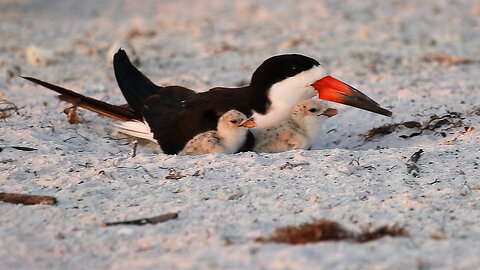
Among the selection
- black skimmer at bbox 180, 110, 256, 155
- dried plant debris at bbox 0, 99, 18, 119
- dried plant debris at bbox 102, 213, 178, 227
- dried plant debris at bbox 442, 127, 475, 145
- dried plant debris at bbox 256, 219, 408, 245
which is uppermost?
dried plant debris at bbox 0, 99, 18, 119

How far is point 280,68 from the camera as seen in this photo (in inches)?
169

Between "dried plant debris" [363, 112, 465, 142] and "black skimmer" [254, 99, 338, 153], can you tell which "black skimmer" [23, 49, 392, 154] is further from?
"dried plant debris" [363, 112, 465, 142]

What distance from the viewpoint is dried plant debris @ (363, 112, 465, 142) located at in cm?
453

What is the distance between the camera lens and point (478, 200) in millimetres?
3123

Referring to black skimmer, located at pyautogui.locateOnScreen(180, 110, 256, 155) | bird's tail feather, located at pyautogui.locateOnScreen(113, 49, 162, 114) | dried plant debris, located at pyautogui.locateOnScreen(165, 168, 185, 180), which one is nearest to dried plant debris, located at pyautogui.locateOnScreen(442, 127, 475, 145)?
black skimmer, located at pyautogui.locateOnScreen(180, 110, 256, 155)

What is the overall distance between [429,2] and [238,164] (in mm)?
7752

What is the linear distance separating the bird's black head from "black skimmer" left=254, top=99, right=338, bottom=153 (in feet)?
0.92

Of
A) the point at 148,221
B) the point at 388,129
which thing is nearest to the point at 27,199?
the point at 148,221

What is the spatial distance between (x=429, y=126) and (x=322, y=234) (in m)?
2.20

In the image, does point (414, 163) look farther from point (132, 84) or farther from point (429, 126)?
point (132, 84)

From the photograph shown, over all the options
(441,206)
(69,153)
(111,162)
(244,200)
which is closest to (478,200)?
(441,206)

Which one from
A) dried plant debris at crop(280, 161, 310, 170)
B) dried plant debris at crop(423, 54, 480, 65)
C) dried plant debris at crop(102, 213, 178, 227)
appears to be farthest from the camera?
dried plant debris at crop(423, 54, 480, 65)

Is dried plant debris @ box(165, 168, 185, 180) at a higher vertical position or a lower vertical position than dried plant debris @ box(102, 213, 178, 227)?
higher

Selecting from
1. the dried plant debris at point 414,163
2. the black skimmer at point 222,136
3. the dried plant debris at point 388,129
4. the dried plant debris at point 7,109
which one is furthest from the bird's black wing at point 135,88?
the dried plant debris at point 414,163
